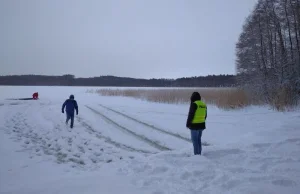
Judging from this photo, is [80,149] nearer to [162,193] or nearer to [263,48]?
[162,193]

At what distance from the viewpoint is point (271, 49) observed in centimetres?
2444

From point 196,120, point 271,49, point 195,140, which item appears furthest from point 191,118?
point 271,49

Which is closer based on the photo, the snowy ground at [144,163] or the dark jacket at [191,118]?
the snowy ground at [144,163]

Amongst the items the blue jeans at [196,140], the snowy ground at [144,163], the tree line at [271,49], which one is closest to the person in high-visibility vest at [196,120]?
the blue jeans at [196,140]

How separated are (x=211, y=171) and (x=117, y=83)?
138m

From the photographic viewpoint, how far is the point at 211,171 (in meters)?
5.71

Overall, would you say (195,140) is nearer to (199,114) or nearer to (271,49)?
(199,114)

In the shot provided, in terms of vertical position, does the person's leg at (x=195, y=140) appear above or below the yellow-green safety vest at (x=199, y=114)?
below

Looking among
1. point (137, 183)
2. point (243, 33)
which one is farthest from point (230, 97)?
point (137, 183)

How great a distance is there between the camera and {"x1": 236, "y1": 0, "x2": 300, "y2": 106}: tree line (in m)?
21.8

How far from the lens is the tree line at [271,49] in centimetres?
2183

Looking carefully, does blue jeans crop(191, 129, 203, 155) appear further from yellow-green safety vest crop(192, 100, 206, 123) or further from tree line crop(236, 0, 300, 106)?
tree line crop(236, 0, 300, 106)

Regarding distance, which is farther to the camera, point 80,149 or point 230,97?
point 230,97

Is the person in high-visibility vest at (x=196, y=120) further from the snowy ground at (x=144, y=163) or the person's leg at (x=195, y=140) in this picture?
the snowy ground at (x=144, y=163)
